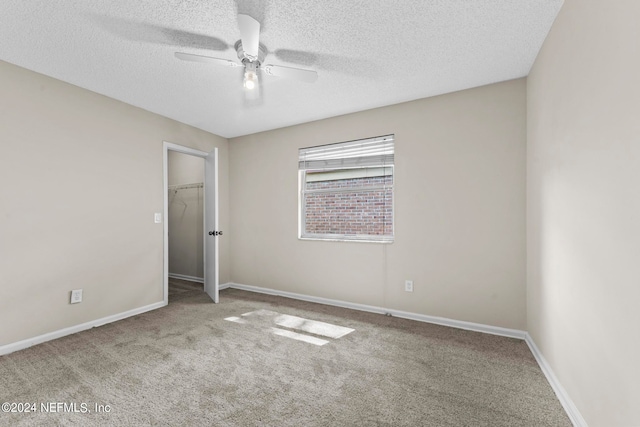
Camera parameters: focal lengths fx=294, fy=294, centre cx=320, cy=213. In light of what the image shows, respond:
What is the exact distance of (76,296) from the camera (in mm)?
2943

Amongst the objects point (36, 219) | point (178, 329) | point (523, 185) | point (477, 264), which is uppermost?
point (523, 185)

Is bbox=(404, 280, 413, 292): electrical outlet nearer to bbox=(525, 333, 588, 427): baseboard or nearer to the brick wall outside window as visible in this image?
the brick wall outside window

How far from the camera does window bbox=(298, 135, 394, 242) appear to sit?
361 centimetres

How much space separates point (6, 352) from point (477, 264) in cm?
431

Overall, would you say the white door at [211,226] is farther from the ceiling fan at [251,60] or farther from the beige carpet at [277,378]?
the ceiling fan at [251,60]

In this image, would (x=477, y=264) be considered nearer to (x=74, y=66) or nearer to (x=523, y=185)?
(x=523, y=185)

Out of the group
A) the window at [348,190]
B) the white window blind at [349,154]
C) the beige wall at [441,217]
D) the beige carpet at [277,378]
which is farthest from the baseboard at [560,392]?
the white window blind at [349,154]

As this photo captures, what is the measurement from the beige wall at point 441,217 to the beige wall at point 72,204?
182cm

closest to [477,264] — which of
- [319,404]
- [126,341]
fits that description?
[319,404]

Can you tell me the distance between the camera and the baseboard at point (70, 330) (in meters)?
2.50

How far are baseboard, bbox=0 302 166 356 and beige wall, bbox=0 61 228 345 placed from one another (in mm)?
40

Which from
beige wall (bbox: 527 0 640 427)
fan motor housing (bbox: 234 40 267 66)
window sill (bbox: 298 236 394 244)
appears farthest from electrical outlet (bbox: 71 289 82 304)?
beige wall (bbox: 527 0 640 427)

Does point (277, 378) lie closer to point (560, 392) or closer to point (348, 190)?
point (560, 392)

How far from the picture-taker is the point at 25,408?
1763 mm
